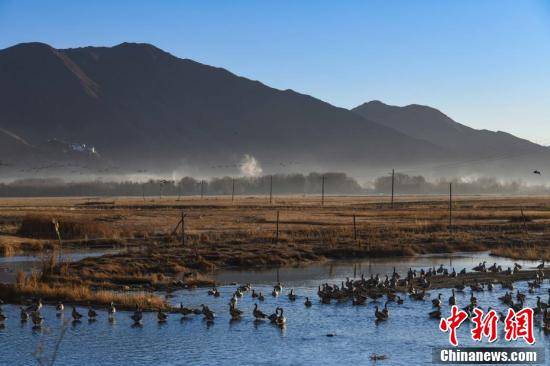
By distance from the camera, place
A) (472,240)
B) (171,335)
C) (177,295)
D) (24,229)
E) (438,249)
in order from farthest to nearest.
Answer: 1. (24,229)
2. (472,240)
3. (438,249)
4. (177,295)
5. (171,335)

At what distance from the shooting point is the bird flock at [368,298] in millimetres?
27355

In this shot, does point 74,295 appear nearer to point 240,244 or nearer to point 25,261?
point 25,261

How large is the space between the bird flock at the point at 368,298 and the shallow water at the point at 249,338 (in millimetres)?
282

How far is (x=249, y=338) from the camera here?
2511 cm

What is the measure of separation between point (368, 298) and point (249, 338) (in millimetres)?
8113

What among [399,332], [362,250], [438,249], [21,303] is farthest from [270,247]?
[399,332]

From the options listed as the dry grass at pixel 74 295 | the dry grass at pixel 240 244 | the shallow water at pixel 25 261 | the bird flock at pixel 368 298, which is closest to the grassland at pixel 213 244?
the dry grass at pixel 240 244

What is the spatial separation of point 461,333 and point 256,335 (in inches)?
262

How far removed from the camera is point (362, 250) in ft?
164

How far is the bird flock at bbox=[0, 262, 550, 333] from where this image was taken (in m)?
27.4

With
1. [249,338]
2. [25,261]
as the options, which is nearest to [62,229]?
[25,261]

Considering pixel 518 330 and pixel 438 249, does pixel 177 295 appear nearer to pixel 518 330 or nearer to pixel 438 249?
pixel 518 330

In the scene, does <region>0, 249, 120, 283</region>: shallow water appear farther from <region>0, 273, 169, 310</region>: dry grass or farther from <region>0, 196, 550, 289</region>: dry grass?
<region>0, 273, 169, 310</region>: dry grass

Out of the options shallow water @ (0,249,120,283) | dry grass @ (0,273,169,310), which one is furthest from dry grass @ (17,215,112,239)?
dry grass @ (0,273,169,310)
